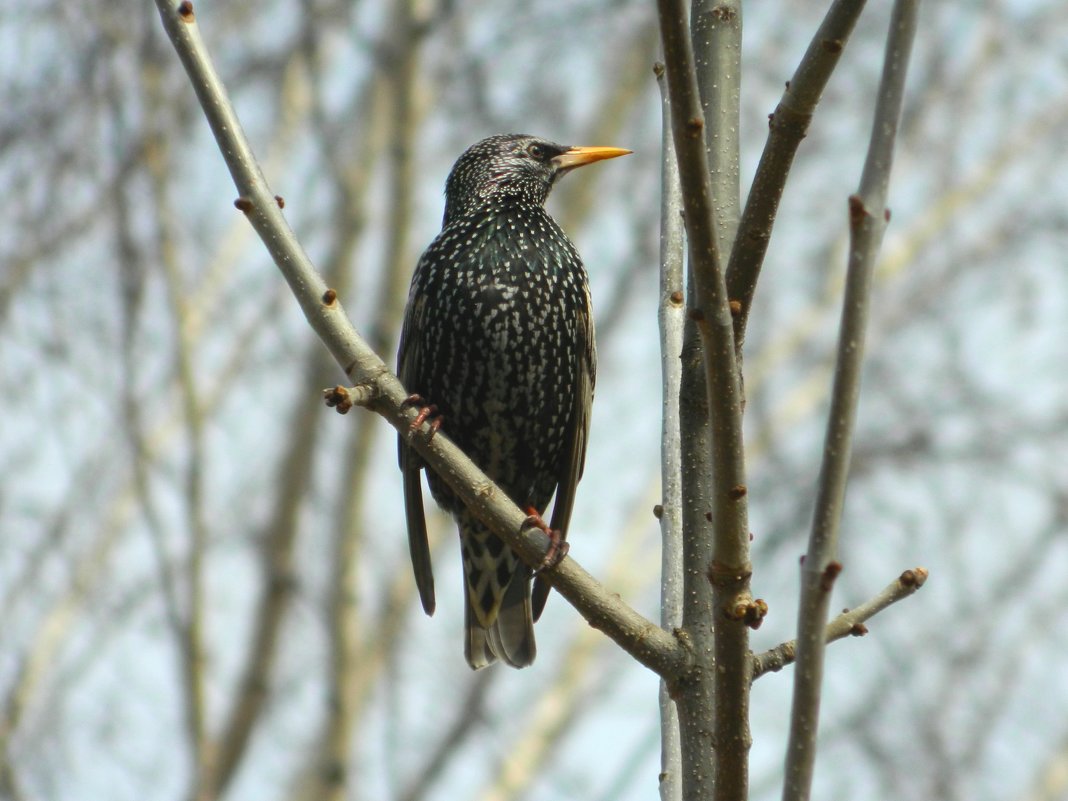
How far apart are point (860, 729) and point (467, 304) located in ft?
21.3

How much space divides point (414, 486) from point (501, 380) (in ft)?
1.36

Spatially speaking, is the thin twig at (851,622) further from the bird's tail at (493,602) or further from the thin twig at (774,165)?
the bird's tail at (493,602)

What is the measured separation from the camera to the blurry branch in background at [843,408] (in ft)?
5.29

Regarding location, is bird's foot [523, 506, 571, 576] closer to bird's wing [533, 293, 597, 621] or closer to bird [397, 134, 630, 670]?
bird [397, 134, 630, 670]

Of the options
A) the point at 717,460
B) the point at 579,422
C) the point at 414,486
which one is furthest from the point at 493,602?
the point at 717,460

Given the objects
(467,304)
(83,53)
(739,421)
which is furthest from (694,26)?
(83,53)

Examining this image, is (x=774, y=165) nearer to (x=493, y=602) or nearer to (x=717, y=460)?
(x=717, y=460)

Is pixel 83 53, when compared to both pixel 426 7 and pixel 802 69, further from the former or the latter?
pixel 802 69

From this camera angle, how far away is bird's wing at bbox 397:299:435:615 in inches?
152

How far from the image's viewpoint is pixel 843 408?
1.62 meters

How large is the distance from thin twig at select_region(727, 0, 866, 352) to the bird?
191 cm

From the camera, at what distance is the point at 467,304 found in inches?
163

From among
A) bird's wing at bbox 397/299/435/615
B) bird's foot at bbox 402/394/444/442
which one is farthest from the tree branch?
bird's wing at bbox 397/299/435/615

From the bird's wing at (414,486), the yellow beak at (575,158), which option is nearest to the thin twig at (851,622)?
the bird's wing at (414,486)
